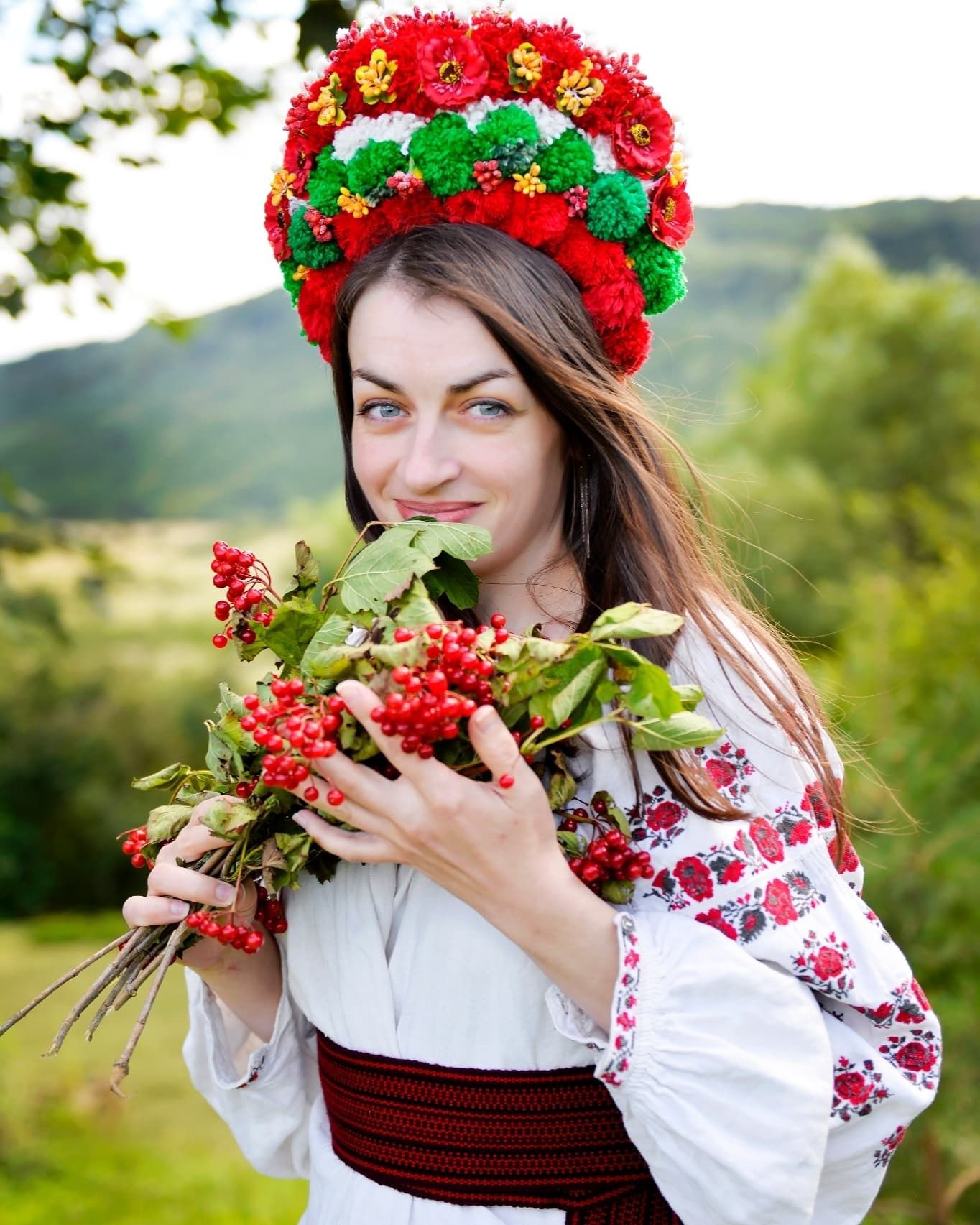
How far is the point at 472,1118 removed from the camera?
4.66 feet

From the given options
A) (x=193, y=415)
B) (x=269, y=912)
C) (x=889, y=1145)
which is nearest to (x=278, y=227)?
(x=269, y=912)

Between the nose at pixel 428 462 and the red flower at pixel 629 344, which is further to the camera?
the red flower at pixel 629 344

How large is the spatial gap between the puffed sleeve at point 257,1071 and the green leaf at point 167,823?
43 cm

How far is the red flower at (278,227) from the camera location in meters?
1.78

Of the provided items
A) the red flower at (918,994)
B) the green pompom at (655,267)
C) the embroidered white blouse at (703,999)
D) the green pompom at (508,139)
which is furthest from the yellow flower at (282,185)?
the red flower at (918,994)

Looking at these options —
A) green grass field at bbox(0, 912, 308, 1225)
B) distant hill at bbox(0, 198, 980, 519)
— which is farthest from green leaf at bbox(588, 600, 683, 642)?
distant hill at bbox(0, 198, 980, 519)

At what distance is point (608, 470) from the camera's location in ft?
5.49

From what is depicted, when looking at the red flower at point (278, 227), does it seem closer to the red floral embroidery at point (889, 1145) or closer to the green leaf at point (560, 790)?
the green leaf at point (560, 790)

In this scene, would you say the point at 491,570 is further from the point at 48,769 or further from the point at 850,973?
the point at 48,769

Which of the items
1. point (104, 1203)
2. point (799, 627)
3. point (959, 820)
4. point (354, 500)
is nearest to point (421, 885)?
point (354, 500)

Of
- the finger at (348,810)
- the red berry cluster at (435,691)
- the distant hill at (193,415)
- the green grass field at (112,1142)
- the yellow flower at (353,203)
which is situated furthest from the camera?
the distant hill at (193,415)

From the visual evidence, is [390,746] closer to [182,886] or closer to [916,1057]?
[182,886]

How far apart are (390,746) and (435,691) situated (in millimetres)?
90

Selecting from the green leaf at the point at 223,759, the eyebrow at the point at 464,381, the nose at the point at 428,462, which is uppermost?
the eyebrow at the point at 464,381
